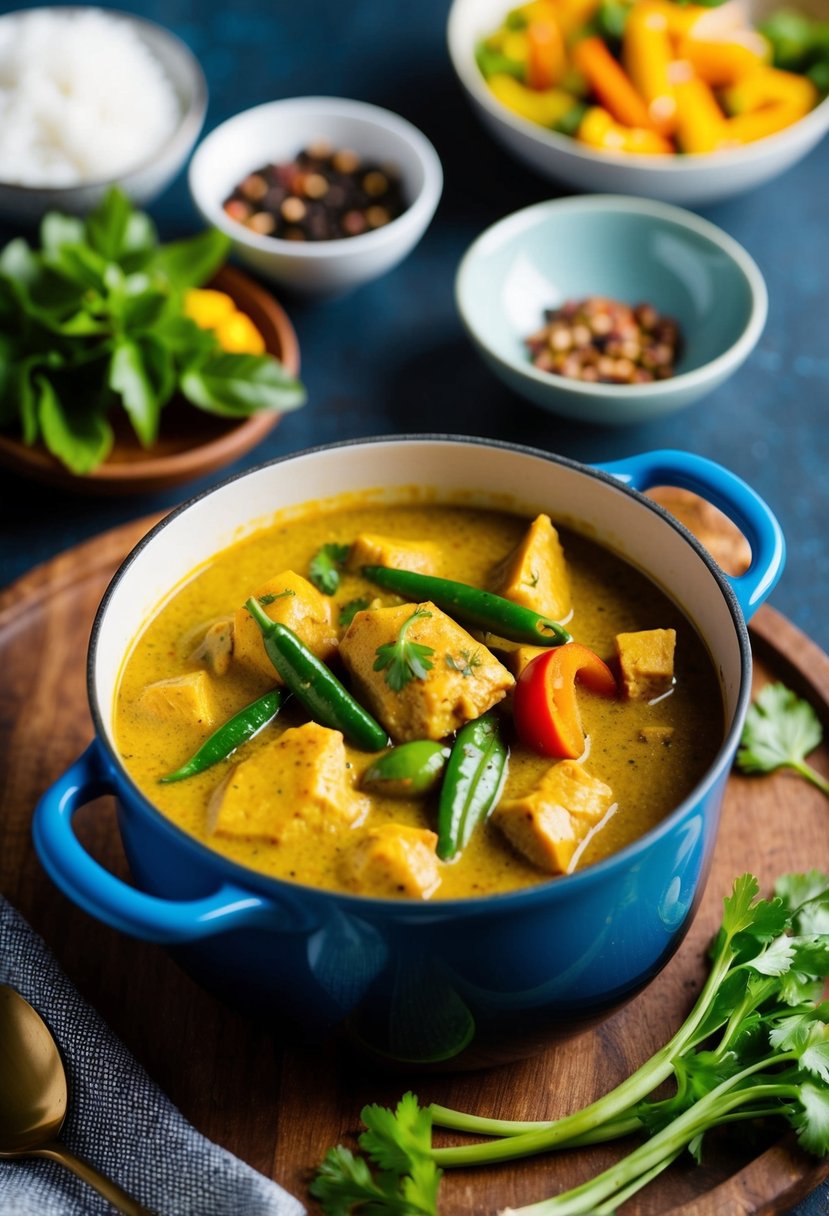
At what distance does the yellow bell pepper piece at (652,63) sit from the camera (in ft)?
17.4

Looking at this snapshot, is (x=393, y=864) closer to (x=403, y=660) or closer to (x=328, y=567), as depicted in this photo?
(x=403, y=660)

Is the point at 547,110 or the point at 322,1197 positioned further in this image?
the point at 547,110

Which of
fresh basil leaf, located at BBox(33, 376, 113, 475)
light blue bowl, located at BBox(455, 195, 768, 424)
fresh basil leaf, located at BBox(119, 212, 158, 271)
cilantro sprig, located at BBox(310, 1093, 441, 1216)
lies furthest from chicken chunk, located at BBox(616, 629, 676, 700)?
fresh basil leaf, located at BBox(119, 212, 158, 271)

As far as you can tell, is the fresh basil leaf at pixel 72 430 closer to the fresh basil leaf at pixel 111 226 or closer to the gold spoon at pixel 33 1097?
the fresh basil leaf at pixel 111 226

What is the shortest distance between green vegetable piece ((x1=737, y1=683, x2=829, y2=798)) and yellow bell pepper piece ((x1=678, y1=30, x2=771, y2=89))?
3174 millimetres

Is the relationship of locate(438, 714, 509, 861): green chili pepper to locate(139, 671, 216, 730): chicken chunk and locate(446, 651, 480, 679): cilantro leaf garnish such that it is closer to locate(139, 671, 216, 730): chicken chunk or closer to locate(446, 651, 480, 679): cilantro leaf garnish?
locate(446, 651, 480, 679): cilantro leaf garnish

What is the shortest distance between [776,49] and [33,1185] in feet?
16.6

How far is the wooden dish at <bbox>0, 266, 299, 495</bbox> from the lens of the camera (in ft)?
13.9

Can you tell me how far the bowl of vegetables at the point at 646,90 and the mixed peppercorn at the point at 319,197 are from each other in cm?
53

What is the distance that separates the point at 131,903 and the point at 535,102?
4.22m

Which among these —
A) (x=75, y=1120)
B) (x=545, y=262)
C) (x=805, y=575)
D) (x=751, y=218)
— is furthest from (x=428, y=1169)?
(x=751, y=218)

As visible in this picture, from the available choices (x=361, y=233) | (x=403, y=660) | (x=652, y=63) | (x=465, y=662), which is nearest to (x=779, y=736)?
(x=465, y=662)

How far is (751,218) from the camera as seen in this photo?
5477 millimetres

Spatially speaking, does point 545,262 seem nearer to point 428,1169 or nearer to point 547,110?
point 547,110
